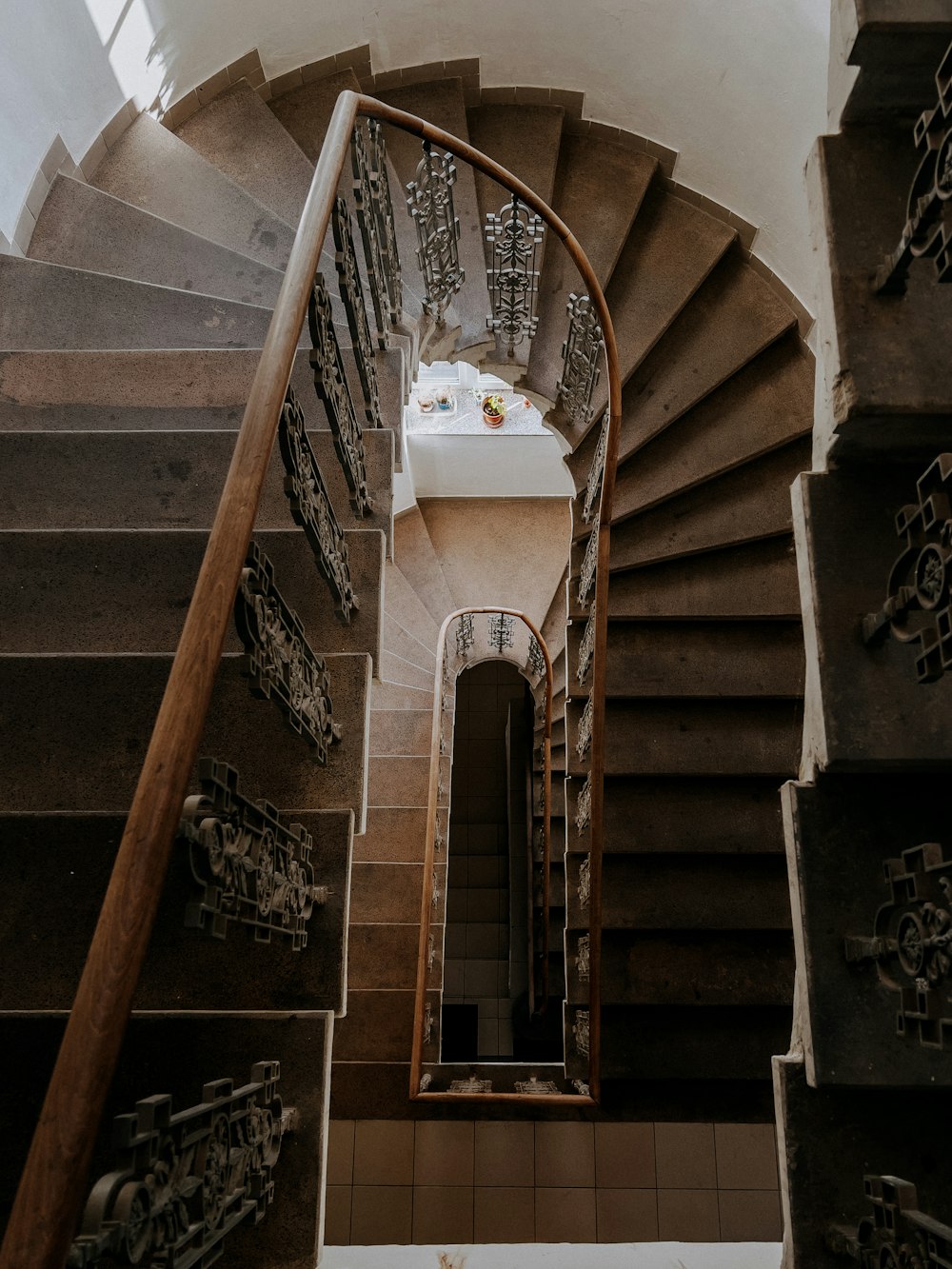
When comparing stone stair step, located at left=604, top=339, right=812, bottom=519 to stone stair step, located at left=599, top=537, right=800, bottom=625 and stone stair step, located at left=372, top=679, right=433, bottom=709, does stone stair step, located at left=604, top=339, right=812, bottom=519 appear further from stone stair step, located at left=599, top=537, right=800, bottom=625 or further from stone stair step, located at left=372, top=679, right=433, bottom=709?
stone stair step, located at left=372, top=679, right=433, bottom=709

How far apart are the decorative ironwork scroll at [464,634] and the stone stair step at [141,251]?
9.57 ft

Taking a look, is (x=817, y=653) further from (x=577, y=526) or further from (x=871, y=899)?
(x=577, y=526)

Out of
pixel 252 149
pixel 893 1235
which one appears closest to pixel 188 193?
pixel 252 149

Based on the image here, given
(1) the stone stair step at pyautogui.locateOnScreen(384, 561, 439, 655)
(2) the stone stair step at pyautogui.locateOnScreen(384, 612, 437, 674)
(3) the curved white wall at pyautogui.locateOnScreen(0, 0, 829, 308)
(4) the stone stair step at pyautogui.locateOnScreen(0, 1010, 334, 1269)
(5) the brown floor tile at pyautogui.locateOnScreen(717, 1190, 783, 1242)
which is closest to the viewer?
(4) the stone stair step at pyautogui.locateOnScreen(0, 1010, 334, 1269)

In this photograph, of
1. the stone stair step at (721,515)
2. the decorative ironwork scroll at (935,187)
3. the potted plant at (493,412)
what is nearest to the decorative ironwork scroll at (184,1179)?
the decorative ironwork scroll at (935,187)

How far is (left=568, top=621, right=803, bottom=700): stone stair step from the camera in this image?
401 cm

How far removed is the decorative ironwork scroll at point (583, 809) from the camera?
12.7 ft

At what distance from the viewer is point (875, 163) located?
63.7 inches

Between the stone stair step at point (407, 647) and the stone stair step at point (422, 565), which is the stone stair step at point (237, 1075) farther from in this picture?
the stone stair step at point (422, 565)

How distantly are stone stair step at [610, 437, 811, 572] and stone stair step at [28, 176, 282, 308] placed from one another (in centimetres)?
203

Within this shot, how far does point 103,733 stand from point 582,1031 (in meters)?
2.69

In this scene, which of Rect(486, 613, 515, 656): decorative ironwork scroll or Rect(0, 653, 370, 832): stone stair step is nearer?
Rect(0, 653, 370, 832): stone stair step

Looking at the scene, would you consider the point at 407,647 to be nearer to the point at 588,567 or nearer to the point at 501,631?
the point at 501,631

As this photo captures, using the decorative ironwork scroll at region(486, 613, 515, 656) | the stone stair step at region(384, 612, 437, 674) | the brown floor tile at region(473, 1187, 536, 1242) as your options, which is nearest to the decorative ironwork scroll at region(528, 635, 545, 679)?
the decorative ironwork scroll at region(486, 613, 515, 656)
